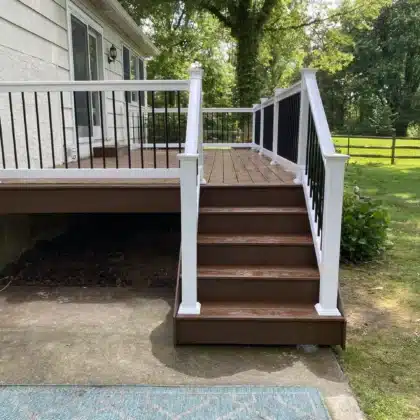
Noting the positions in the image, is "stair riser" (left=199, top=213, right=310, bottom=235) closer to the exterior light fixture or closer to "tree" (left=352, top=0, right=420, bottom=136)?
the exterior light fixture

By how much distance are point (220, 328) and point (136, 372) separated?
0.62 metres

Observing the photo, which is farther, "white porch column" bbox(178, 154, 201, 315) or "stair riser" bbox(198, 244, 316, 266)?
"stair riser" bbox(198, 244, 316, 266)

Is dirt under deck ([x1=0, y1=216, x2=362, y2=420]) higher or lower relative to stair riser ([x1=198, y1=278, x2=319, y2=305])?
lower

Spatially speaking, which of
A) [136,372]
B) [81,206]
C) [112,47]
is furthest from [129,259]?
[112,47]

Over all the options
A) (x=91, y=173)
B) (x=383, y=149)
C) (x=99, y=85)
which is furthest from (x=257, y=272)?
(x=383, y=149)

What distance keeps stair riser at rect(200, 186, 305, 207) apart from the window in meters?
6.39

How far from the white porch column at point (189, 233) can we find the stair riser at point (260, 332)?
4.9 inches

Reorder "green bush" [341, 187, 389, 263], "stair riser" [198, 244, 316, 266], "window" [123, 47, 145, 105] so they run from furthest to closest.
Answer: "window" [123, 47, 145, 105], "green bush" [341, 187, 389, 263], "stair riser" [198, 244, 316, 266]

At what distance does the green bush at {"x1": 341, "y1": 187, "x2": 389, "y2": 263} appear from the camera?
4805 mm

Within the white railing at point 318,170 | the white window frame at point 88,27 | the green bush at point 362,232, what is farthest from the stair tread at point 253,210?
A: the white window frame at point 88,27

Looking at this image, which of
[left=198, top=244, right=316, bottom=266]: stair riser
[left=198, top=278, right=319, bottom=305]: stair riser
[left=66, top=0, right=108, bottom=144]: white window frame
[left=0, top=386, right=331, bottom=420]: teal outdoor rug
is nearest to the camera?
[left=0, top=386, right=331, bottom=420]: teal outdoor rug

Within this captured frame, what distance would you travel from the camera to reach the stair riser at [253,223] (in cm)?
371

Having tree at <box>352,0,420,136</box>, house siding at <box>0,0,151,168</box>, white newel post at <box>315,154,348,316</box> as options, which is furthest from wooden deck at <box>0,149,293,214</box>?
tree at <box>352,0,420,136</box>

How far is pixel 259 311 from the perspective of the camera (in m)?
3.03
